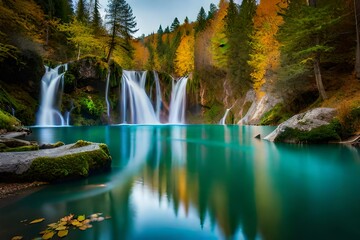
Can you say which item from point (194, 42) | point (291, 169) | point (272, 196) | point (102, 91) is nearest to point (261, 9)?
point (194, 42)

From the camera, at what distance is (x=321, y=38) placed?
1670 centimetres

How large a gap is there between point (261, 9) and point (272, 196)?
102 ft

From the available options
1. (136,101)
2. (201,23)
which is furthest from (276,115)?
(201,23)

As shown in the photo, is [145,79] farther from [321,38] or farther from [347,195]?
[347,195]

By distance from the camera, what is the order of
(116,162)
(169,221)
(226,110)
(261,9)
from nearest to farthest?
(169,221)
(116,162)
(261,9)
(226,110)

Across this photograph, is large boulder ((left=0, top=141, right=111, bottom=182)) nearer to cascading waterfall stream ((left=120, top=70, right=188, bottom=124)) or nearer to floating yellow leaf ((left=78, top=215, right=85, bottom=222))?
floating yellow leaf ((left=78, top=215, right=85, bottom=222))

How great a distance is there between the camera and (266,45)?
24.8 m

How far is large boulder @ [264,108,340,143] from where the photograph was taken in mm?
10781

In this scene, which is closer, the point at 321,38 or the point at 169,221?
the point at 169,221

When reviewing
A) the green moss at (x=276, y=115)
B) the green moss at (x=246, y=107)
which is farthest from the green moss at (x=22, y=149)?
the green moss at (x=246, y=107)

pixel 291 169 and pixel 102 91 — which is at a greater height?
pixel 102 91

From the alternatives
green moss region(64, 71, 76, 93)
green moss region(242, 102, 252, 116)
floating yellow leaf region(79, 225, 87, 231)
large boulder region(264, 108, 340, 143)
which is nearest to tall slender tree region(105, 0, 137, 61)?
green moss region(64, 71, 76, 93)

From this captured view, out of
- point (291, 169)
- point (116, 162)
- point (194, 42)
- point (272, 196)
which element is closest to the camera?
point (272, 196)

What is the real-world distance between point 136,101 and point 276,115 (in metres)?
17.5
